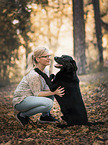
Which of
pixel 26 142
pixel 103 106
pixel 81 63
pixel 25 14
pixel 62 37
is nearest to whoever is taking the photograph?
pixel 26 142

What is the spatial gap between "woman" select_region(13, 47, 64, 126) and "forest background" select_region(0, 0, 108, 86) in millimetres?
6260

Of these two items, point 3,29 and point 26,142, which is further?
point 3,29

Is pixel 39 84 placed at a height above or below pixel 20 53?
below

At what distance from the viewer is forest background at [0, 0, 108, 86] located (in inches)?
380

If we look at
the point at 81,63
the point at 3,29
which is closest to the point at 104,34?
the point at 81,63

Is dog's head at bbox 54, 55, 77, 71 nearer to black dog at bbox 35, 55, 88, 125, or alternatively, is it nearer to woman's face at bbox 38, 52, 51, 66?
black dog at bbox 35, 55, 88, 125

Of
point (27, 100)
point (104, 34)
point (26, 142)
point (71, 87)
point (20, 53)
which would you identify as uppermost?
point (104, 34)

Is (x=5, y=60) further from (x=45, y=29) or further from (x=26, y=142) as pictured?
(x=26, y=142)

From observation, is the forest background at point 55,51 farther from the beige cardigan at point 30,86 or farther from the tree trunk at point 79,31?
the beige cardigan at point 30,86

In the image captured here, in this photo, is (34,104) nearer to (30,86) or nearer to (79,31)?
(30,86)

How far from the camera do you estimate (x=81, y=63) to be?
32.0ft

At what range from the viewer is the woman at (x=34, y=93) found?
325cm

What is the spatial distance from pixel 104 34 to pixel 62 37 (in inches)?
132

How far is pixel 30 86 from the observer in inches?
129
